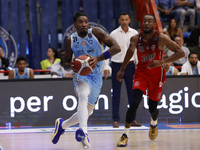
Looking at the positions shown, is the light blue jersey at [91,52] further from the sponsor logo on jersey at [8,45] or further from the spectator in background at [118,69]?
the sponsor logo on jersey at [8,45]

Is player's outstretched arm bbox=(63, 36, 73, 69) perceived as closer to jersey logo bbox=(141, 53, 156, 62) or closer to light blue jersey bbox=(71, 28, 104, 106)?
light blue jersey bbox=(71, 28, 104, 106)

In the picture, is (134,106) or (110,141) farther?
(110,141)

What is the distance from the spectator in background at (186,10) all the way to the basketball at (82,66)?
7.90 m

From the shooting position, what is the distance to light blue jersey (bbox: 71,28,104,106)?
465cm

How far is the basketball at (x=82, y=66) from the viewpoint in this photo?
4.36 meters

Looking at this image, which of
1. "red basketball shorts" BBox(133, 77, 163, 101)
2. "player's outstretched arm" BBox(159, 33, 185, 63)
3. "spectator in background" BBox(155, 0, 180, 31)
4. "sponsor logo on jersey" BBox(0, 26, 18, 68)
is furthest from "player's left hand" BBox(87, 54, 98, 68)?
"sponsor logo on jersey" BBox(0, 26, 18, 68)

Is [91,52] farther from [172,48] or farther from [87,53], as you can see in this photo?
[172,48]

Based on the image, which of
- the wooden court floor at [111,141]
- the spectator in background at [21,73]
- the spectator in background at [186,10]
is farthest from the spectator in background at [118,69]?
the spectator in background at [186,10]

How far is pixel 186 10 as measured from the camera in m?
11.9

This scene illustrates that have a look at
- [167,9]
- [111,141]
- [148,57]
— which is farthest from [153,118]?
[167,9]

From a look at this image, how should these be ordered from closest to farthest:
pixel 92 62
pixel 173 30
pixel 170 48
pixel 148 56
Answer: pixel 92 62, pixel 170 48, pixel 148 56, pixel 173 30

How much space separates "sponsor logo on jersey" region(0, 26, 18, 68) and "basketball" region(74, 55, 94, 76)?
8.12 meters

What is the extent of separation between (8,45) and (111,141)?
7987mm

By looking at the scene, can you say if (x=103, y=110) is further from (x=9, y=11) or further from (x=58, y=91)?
(x=9, y=11)
